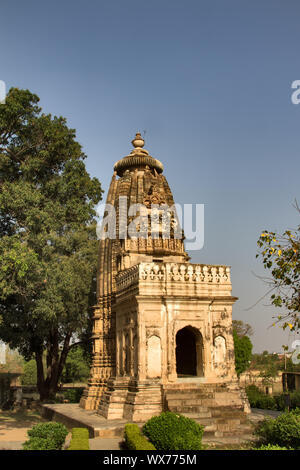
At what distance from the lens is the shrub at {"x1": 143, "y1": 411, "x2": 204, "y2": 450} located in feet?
32.6

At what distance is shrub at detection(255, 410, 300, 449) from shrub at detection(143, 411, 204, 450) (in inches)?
66.3

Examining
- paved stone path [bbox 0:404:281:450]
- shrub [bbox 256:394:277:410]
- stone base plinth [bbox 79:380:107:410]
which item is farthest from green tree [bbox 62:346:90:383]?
stone base plinth [bbox 79:380:107:410]

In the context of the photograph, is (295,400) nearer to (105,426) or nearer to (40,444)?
(105,426)

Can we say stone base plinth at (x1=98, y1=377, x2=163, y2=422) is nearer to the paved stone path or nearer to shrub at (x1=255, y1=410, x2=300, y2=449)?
the paved stone path

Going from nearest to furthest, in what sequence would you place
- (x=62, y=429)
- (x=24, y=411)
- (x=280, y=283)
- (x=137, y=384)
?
(x=280, y=283) → (x=62, y=429) → (x=137, y=384) → (x=24, y=411)

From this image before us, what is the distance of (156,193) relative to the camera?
20516 millimetres

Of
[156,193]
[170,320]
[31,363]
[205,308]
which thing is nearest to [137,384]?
[170,320]

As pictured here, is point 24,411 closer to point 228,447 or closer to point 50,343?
point 50,343

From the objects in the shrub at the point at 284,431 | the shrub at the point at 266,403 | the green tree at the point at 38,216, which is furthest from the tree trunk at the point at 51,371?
the shrub at the point at 284,431

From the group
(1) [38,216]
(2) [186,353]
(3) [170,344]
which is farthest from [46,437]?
(1) [38,216]

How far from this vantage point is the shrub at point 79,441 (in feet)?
31.8

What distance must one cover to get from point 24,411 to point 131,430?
667 inches

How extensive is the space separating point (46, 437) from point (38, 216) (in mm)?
A: 10140

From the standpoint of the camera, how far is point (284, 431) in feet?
33.7
